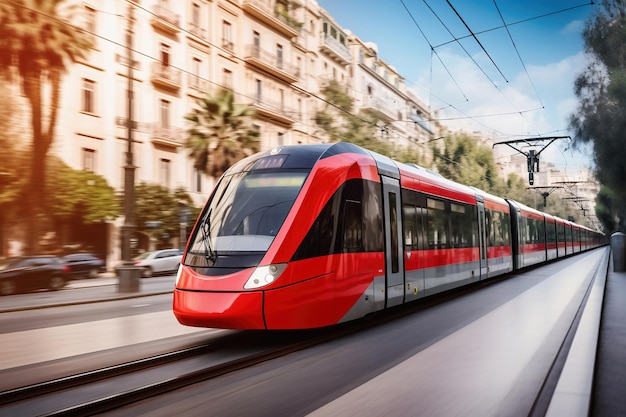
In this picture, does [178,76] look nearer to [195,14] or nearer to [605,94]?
[195,14]

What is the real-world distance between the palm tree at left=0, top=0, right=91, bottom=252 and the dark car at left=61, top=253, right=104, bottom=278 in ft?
5.46

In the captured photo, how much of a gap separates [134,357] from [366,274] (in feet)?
11.1

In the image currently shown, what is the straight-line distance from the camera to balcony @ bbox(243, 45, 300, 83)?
39531 mm

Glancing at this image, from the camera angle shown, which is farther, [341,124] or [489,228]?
[341,124]

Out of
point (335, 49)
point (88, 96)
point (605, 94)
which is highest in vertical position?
point (335, 49)

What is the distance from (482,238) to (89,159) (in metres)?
20.7

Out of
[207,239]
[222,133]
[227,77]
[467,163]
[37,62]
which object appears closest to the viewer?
[207,239]

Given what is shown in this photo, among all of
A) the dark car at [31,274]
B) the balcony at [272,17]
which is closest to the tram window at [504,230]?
the dark car at [31,274]

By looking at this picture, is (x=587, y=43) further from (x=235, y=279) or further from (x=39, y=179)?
(x=235, y=279)

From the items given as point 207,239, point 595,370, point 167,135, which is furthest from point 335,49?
point 595,370

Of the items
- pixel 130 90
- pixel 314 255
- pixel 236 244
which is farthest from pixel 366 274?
pixel 130 90

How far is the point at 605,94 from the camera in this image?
105 ft

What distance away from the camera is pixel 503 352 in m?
7.13

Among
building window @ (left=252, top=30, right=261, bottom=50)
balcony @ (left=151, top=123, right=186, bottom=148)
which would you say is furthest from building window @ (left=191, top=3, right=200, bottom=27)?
balcony @ (left=151, top=123, right=186, bottom=148)
